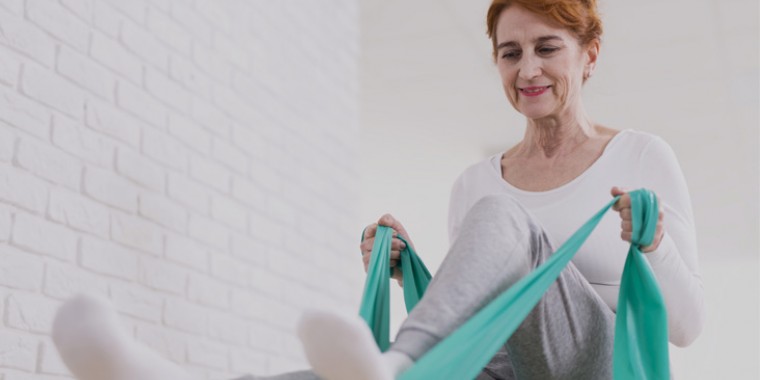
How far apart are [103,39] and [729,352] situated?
689 cm

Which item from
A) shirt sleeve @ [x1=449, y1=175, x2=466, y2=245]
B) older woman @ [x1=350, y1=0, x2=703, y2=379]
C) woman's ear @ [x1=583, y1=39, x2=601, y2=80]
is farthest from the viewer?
shirt sleeve @ [x1=449, y1=175, x2=466, y2=245]

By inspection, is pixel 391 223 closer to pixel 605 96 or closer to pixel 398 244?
pixel 398 244

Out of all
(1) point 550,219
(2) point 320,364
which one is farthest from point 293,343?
(2) point 320,364

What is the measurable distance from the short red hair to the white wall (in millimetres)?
1908

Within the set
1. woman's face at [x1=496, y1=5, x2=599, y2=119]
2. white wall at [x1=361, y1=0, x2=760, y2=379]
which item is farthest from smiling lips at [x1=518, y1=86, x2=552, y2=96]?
white wall at [x1=361, y1=0, x2=760, y2=379]

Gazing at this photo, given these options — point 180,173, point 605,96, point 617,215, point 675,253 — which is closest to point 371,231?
point 617,215

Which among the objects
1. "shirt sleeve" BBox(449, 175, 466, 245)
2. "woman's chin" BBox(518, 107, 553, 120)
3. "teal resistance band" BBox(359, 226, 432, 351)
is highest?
"woman's chin" BBox(518, 107, 553, 120)

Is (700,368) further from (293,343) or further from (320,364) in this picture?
(320,364)

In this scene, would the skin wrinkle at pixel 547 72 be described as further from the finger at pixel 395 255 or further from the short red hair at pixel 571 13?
the finger at pixel 395 255

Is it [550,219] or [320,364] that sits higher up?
[550,219]

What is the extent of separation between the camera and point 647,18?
12.1ft

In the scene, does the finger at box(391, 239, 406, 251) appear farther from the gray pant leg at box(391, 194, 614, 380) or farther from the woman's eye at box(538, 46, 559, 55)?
the woman's eye at box(538, 46, 559, 55)

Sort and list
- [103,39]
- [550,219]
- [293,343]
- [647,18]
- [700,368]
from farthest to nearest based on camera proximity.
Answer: [700,368]
[647,18]
[293,343]
[103,39]
[550,219]

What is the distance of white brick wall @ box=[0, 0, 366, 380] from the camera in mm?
1724
